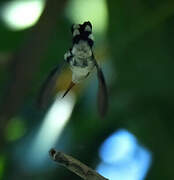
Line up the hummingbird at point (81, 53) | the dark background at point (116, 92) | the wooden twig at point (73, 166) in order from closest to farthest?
the hummingbird at point (81, 53)
the wooden twig at point (73, 166)
the dark background at point (116, 92)

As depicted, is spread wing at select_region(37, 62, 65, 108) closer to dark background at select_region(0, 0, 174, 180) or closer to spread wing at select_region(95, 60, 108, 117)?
spread wing at select_region(95, 60, 108, 117)

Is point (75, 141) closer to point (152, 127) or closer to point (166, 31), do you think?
point (152, 127)

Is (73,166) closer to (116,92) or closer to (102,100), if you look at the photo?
(102,100)

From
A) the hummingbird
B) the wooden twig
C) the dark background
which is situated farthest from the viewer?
the dark background

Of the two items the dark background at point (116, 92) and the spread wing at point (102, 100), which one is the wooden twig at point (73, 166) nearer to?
the spread wing at point (102, 100)

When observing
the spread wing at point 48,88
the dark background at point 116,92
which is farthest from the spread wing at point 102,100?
the dark background at point 116,92

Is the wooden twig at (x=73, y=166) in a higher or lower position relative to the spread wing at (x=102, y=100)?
lower

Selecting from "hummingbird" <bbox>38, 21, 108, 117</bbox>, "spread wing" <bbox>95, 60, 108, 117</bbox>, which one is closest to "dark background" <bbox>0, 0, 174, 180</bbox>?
"spread wing" <bbox>95, 60, 108, 117</bbox>

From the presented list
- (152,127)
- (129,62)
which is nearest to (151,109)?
(152,127)
